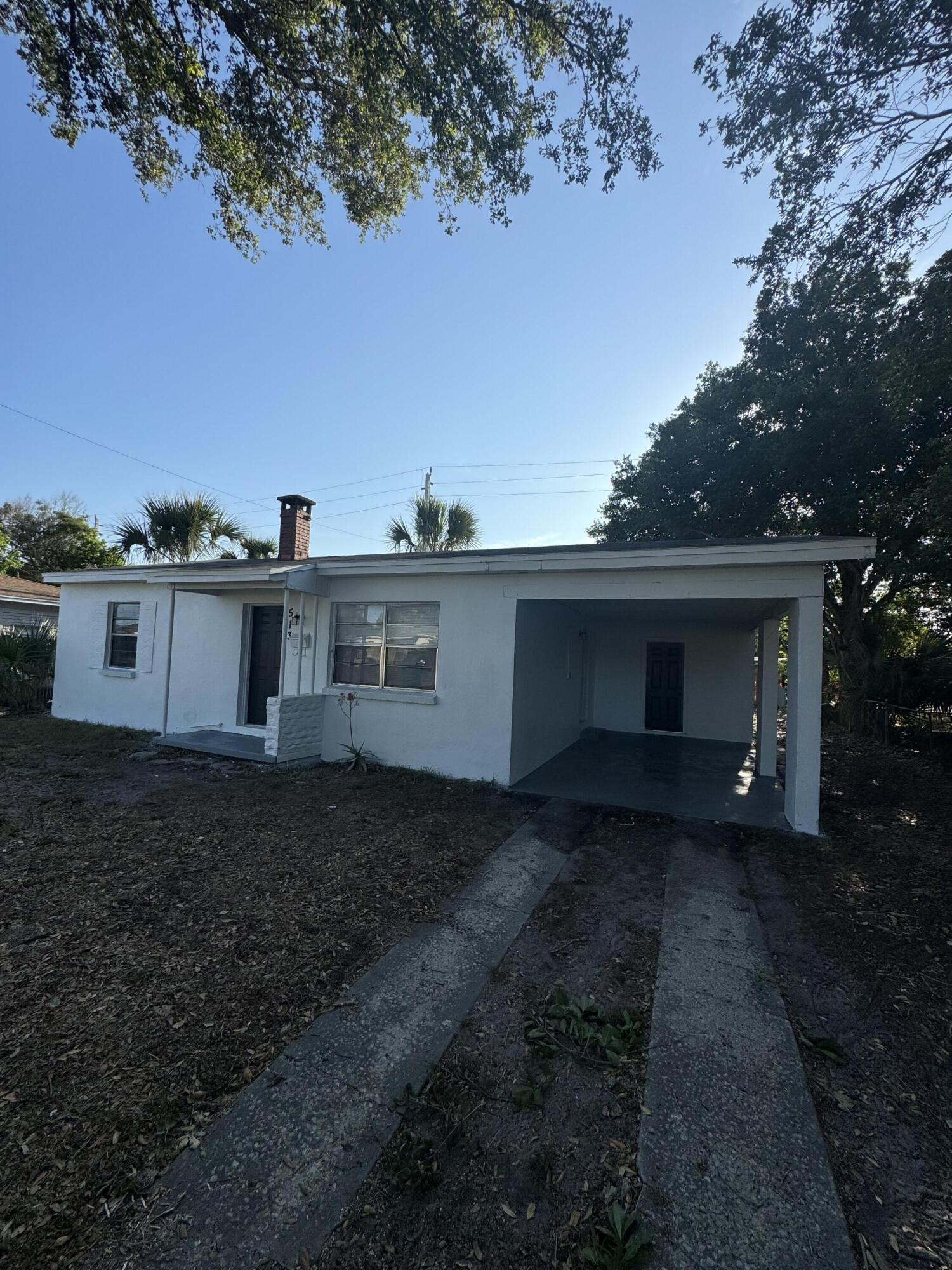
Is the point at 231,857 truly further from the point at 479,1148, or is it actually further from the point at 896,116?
the point at 896,116

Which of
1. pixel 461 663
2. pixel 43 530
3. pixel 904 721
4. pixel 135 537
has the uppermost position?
pixel 43 530

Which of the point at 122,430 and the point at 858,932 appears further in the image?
the point at 122,430

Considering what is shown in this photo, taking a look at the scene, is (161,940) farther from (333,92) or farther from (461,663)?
(333,92)

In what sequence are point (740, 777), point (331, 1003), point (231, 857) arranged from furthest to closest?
1. point (740, 777)
2. point (231, 857)
3. point (331, 1003)

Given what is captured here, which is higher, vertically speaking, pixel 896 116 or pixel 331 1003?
pixel 896 116

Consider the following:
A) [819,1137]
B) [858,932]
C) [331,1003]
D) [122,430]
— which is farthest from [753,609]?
[122,430]

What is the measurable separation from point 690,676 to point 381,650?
304 inches

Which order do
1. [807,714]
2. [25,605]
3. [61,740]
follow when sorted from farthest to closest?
[25,605]
[61,740]
[807,714]

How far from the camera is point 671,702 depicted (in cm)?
1259

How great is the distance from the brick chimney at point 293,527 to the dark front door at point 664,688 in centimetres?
821

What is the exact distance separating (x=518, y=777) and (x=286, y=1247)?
6162mm

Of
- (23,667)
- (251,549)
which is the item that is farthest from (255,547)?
(23,667)

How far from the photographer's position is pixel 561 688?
33.0 ft

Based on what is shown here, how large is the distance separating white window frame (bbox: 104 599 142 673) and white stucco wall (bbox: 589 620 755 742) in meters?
9.69
